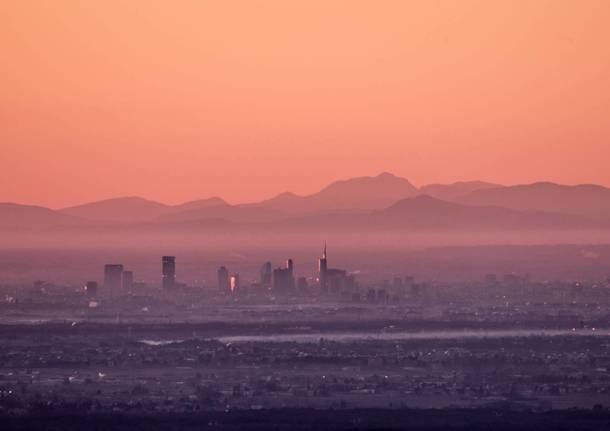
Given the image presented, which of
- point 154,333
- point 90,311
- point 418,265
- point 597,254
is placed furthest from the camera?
point 597,254

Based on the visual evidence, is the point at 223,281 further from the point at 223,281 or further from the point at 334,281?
the point at 334,281

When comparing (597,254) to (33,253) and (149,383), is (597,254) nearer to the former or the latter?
(33,253)

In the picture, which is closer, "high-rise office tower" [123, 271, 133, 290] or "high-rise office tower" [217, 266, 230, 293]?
"high-rise office tower" [123, 271, 133, 290]

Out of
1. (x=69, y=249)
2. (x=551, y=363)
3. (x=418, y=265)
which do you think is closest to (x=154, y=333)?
(x=551, y=363)

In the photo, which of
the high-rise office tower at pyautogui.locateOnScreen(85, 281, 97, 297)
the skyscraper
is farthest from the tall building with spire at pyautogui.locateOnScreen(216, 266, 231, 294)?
the high-rise office tower at pyautogui.locateOnScreen(85, 281, 97, 297)

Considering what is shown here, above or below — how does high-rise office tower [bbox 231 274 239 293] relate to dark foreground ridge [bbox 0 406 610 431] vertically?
above

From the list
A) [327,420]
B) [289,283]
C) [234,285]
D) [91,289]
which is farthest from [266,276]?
[327,420]

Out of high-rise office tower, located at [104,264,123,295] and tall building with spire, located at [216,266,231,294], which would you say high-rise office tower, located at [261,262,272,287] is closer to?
tall building with spire, located at [216,266,231,294]

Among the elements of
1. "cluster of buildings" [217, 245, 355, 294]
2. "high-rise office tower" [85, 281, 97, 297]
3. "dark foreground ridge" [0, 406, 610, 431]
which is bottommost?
"dark foreground ridge" [0, 406, 610, 431]

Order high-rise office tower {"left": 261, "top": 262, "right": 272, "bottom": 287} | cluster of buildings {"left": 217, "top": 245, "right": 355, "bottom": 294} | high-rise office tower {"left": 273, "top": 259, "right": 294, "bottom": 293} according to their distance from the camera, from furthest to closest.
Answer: high-rise office tower {"left": 261, "top": 262, "right": 272, "bottom": 287} < high-rise office tower {"left": 273, "top": 259, "right": 294, "bottom": 293} < cluster of buildings {"left": 217, "top": 245, "right": 355, "bottom": 294}
